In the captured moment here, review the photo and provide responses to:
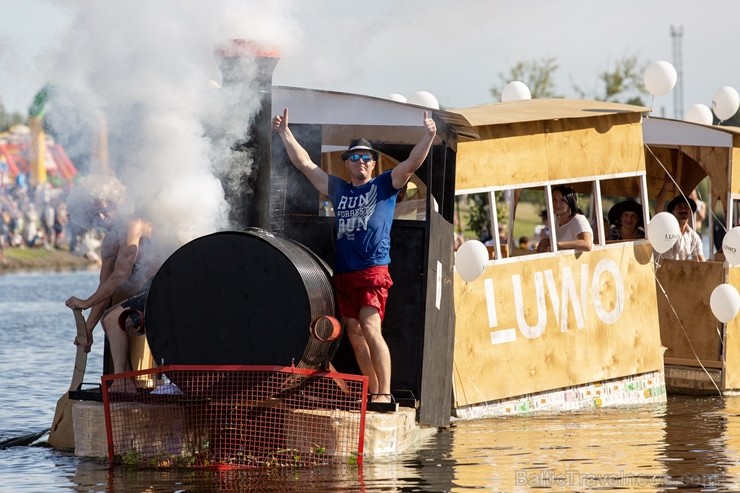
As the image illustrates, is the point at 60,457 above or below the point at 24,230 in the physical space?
below

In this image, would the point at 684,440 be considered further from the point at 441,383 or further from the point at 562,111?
the point at 562,111

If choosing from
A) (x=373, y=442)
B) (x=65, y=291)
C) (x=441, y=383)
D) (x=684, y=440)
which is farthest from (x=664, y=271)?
(x=65, y=291)

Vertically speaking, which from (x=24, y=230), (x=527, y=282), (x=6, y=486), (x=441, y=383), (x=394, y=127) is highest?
(x=24, y=230)

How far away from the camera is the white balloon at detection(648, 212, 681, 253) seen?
563 inches

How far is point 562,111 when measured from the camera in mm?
13656

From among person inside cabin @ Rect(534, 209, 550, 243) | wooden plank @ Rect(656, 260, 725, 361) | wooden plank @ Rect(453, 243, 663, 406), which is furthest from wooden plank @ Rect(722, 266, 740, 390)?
person inside cabin @ Rect(534, 209, 550, 243)

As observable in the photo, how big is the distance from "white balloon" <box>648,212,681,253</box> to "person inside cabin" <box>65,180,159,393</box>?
5.60 metres

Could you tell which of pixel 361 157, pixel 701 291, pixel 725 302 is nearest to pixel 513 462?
pixel 361 157

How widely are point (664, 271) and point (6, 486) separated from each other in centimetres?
828

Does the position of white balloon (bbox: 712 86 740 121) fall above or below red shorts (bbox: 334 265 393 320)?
above

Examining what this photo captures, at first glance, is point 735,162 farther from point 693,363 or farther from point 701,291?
point 693,363

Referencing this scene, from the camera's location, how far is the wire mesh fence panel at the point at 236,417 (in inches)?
392

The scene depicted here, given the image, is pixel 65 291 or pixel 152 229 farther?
pixel 65 291

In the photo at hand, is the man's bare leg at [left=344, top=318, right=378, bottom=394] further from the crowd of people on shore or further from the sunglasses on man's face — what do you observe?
the crowd of people on shore
